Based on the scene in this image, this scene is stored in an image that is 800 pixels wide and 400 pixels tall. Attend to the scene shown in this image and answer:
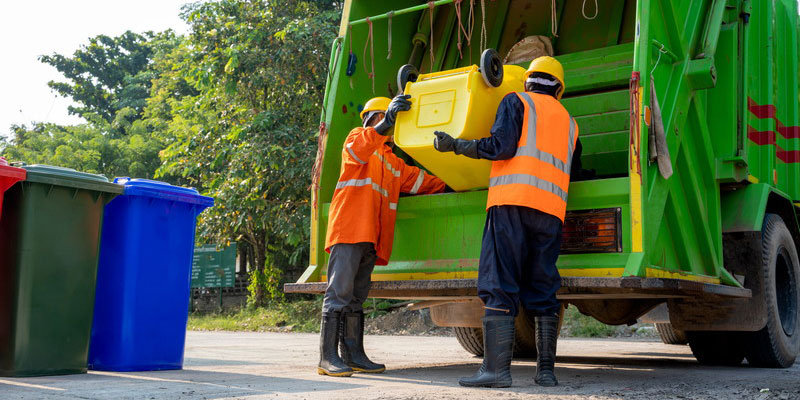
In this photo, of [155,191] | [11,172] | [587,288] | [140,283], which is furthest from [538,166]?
[11,172]

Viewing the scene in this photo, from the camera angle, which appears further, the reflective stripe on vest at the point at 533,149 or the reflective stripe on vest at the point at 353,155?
the reflective stripe on vest at the point at 353,155

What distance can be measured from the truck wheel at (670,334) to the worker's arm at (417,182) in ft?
14.9

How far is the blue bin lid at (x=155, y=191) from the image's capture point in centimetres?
457

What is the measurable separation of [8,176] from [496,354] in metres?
2.49

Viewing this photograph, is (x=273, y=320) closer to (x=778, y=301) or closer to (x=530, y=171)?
(x=778, y=301)

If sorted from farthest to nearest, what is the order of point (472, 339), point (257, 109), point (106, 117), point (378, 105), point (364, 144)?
point (106, 117), point (257, 109), point (472, 339), point (378, 105), point (364, 144)

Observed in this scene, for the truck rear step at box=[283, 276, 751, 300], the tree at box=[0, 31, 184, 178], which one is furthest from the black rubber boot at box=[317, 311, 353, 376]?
the tree at box=[0, 31, 184, 178]

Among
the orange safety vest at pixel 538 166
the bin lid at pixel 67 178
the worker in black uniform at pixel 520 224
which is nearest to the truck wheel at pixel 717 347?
the worker in black uniform at pixel 520 224

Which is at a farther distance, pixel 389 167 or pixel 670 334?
pixel 670 334

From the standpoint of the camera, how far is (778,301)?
18.1ft

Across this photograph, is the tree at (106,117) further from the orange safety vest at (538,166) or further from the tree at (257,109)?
the orange safety vest at (538,166)

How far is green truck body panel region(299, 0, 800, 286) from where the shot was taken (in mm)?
4055

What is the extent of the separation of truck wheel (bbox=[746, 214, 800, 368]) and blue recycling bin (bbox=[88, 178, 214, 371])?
352cm

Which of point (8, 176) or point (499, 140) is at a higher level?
point (499, 140)
